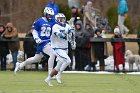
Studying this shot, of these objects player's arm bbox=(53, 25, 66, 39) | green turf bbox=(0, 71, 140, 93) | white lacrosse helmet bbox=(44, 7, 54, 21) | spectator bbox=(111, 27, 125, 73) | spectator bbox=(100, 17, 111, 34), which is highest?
white lacrosse helmet bbox=(44, 7, 54, 21)

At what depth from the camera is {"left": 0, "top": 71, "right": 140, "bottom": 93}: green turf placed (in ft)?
Answer: 68.5

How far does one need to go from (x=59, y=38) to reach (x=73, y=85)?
141cm

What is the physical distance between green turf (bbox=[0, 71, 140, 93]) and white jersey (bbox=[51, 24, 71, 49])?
1.14m

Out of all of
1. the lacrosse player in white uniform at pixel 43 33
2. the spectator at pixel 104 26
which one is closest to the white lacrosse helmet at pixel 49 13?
the lacrosse player in white uniform at pixel 43 33

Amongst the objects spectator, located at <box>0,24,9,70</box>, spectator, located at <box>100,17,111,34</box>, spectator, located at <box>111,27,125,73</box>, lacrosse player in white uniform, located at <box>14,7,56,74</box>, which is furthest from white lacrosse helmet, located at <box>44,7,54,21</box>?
spectator, located at <box>100,17,111,34</box>

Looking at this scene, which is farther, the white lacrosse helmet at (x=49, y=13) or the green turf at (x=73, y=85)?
the white lacrosse helmet at (x=49, y=13)

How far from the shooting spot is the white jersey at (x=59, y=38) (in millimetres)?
23109

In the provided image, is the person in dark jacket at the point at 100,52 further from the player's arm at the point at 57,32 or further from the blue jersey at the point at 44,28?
the player's arm at the point at 57,32

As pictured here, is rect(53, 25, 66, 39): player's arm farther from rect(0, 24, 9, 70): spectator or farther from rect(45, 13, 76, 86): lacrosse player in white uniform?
rect(0, 24, 9, 70): spectator

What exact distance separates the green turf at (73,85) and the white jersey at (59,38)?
3.74 feet

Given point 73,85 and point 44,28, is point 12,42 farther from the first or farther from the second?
point 73,85

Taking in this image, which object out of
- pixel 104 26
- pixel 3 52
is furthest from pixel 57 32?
pixel 104 26

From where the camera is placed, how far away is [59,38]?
2339 cm

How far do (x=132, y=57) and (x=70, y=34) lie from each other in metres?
8.38
